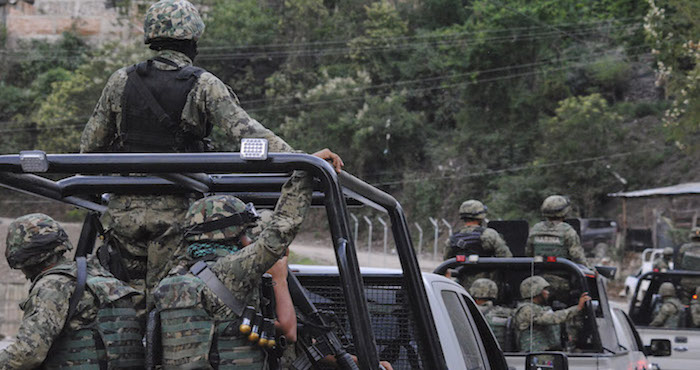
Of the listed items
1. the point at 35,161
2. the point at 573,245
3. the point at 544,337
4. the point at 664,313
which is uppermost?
the point at 35,161

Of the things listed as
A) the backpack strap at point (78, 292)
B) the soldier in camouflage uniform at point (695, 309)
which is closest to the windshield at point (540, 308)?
the soldier in camouflage uniform at point (695, 309)

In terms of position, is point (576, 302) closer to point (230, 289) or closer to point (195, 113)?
point (195, 113)

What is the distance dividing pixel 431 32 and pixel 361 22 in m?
5.02

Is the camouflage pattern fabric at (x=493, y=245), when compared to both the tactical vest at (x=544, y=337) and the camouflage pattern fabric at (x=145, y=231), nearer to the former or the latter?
the tactical vest at (x=544, y=337)

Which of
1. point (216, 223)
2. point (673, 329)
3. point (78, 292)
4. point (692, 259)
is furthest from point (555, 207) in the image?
point (78, 292)

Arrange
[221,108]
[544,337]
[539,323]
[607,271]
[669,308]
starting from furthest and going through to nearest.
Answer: [669,308] → [607,271] → [544,337] → [539,323] → [221,108]

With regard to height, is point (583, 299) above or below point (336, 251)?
below

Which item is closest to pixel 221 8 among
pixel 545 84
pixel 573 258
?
pixel 545 84

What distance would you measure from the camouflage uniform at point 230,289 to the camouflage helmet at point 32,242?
53 cm

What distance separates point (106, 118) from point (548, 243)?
21.0 feet

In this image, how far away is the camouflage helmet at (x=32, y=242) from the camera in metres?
4.28

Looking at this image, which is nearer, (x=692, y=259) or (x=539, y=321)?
(x=539, y=321)

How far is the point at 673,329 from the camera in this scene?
41.3ft

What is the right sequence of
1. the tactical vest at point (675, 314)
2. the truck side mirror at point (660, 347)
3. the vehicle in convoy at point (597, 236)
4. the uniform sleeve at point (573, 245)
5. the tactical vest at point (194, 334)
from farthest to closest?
the vehicle in convoy at point (597, 236), the tactical vest at point (675, 314), the uniform sleeve at point (573, 245), the truck side mirror at point (660, 347), the tactical vest at point (194, 334)
